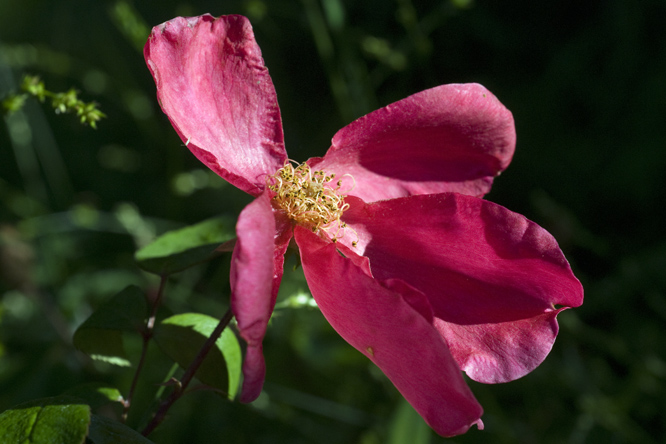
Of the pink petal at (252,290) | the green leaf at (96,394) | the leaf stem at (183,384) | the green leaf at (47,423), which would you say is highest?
the pink petal at (252,290)

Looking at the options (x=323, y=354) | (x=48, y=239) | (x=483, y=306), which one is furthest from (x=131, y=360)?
(x=48, y=239)

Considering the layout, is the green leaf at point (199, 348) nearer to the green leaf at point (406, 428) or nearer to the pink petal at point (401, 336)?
the pink petal at point (401, 336)

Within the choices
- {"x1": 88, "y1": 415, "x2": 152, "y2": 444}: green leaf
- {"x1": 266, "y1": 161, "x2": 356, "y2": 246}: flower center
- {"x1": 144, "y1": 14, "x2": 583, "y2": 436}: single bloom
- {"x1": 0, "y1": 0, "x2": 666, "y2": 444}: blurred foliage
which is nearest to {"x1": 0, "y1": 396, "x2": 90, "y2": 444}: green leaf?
{"x1": 88, "y1": 415, "x2": 152, "y2": 444}: green leaf

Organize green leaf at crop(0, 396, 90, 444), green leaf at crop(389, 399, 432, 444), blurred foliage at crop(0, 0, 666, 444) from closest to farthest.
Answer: green leaf at crop(0, 396, 90, 444) → green leaf at crop(389, 399, 432, 444) → blurred foliage at crop(0, 0, 666, 444)

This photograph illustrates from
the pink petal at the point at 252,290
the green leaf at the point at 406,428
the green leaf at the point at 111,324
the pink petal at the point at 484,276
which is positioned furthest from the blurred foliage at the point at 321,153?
the pink petal at the point at 252,290

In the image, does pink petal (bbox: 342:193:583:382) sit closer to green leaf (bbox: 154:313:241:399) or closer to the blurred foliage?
green leaf (bbox: 154:313:241:399)
